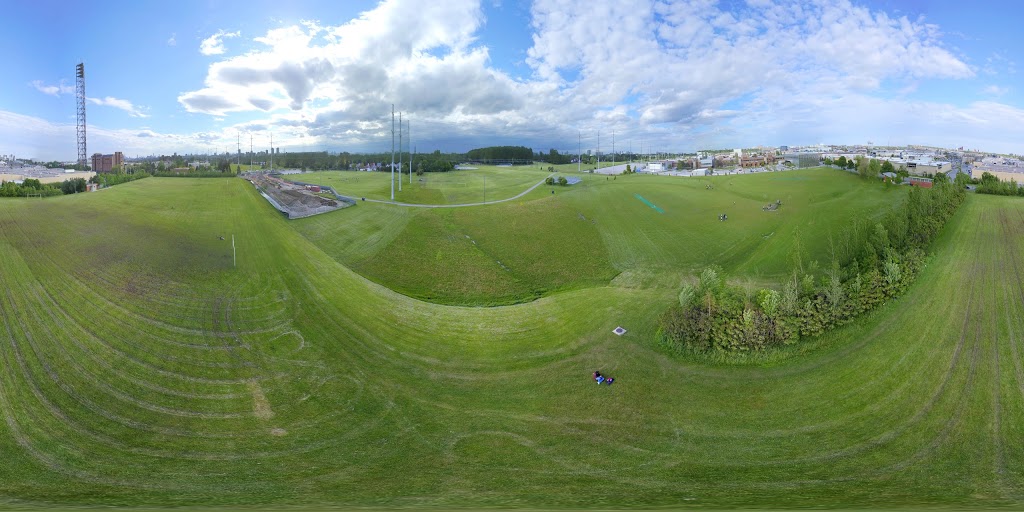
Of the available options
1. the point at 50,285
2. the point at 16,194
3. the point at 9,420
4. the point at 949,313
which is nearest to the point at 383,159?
the point at 16,194

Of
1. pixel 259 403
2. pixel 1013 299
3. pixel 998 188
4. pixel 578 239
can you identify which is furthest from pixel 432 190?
pixel 998 188

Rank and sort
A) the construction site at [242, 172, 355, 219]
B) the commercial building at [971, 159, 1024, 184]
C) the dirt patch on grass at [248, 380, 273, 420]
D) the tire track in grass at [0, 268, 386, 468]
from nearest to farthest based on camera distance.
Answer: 1. the tire track in grass at [0, 268, 386, 468]
2. the dirt patch on grass at [248, 380, 273, 420]
3. the construction site at [242, 172, 355, 219]
4. the commercial building at [971, 159, 1024, 184]

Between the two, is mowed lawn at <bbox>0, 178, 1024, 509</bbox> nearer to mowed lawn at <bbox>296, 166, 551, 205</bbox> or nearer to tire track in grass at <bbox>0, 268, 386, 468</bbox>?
tire track in grass at <bbox>0, 268, 386, 468</bbox>

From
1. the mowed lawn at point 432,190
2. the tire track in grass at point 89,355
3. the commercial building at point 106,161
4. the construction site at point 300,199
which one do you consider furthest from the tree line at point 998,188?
the commercial building at point 106,161

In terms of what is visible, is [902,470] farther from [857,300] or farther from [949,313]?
[949,313]

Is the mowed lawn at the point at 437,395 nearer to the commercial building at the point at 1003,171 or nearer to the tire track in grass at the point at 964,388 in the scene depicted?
the tire track in grass at the point at 964,388

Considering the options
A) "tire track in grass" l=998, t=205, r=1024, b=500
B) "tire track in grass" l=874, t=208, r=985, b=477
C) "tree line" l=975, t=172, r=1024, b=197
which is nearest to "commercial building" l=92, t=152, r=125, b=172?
"tire track in grass" l=874, t=208, r=985, b=477

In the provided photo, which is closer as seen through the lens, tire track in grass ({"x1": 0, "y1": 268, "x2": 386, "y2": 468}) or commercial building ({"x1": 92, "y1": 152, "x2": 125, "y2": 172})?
tire track in grass ({"x1": 0, "y1": 268, "x2": 386, "y2": 468})

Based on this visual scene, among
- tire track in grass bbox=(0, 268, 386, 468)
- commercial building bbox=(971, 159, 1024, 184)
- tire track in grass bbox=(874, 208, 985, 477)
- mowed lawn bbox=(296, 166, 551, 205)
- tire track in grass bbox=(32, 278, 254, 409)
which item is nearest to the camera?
tire track in grass bbox=(0, 268, 386, 468)
